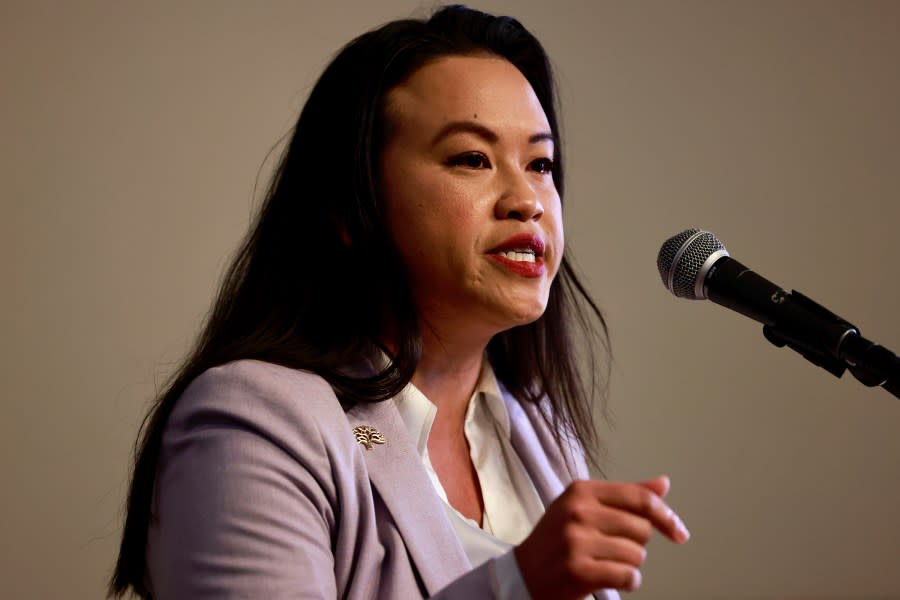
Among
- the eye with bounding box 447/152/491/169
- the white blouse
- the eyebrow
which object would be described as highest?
the eyebrow

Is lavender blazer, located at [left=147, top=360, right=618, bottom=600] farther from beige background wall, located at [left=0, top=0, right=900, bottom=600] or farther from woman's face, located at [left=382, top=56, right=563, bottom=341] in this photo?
beige background wall, located at [left=0, top=0, right=900, bottom=600]

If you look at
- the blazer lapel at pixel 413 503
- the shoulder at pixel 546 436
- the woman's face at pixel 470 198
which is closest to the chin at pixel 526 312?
the woman's face at pixel 470 198

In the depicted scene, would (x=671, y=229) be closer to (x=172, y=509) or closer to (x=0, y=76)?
(x=0, y=76)

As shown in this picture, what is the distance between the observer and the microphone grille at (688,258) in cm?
115

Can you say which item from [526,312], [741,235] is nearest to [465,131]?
[526,312]

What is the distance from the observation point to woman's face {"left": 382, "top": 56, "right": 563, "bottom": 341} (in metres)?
1.45

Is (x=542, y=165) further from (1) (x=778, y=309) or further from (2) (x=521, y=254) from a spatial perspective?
(1) (x=778, y=309)

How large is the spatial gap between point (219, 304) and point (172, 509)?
461 millimetres

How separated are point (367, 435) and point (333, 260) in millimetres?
297

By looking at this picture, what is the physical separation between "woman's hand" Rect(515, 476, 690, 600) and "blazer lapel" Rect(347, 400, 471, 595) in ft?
1.08

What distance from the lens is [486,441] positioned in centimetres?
171

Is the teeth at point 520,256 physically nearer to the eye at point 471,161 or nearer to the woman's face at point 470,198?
the woman's face at point 470,198

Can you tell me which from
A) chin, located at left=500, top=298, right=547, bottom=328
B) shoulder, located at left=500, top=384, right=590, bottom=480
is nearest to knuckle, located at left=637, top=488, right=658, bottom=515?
chin, located at left=500, top=298, right=547, bottom=328

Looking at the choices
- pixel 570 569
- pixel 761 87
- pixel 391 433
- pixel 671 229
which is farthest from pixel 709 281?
pixel 761 87
